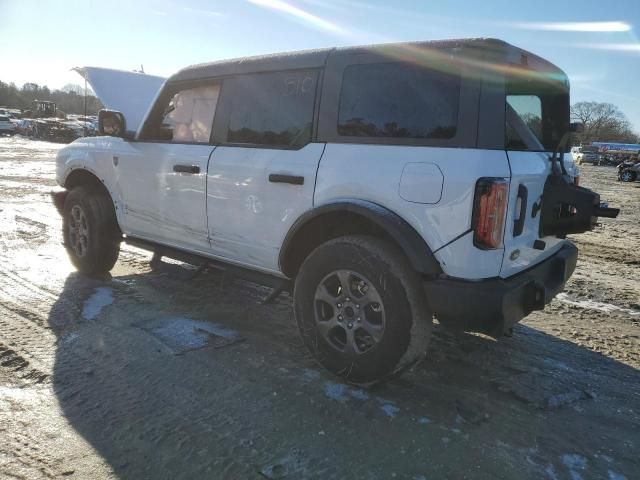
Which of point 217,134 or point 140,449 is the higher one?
point 217,134

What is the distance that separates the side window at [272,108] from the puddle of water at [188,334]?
1.45 meters

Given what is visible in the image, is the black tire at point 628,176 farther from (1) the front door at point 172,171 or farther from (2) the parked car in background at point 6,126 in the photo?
(2) the parked car in background at point 6,126

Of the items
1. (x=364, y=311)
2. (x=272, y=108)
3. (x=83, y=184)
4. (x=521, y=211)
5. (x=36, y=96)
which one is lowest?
(x=364, y=311)

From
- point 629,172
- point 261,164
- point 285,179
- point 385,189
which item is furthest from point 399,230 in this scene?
point 629,172

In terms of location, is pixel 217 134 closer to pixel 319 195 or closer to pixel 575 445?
pixel 319 195

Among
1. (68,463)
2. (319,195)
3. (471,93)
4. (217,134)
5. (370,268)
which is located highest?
(471,93)

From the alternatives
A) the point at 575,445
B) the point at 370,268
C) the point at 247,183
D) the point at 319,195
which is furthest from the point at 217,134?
the point at 575,445

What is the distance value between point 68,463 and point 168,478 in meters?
0.49

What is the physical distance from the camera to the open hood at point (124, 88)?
5754 mm

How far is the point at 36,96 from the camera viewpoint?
83.6 m

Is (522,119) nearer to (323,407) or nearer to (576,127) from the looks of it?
(576,127)

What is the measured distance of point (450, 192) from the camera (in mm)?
2557

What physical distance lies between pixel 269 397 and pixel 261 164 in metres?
1.52

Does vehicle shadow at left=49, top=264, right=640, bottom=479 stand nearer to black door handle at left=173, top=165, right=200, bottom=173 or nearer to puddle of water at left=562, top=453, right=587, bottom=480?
puddle of water at left=562, top=453, right=587, bottom=480
